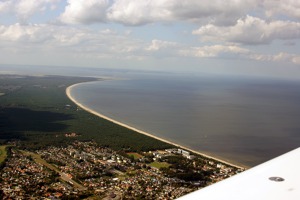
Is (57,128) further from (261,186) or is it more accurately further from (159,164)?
(261,186)

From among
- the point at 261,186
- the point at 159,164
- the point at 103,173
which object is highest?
the point at 261,186

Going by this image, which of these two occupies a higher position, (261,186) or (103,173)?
(261,186)

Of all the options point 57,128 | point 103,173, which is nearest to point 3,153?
point 103,173

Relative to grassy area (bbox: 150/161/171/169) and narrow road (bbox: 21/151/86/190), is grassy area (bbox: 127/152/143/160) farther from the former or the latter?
narrow road (bbox: 21/151/86/190)

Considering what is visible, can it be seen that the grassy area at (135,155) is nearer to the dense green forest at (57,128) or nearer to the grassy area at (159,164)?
the dense green forest at (57,128)

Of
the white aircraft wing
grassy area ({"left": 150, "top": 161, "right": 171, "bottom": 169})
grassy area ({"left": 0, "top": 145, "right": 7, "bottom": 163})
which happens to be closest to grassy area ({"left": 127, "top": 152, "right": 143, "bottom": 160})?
grassy area ({"left": 150, "top": 161, "right": 171, "bottom": 169})

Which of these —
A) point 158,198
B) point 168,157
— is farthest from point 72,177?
point 168,157

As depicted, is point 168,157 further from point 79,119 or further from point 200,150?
point 79,119
